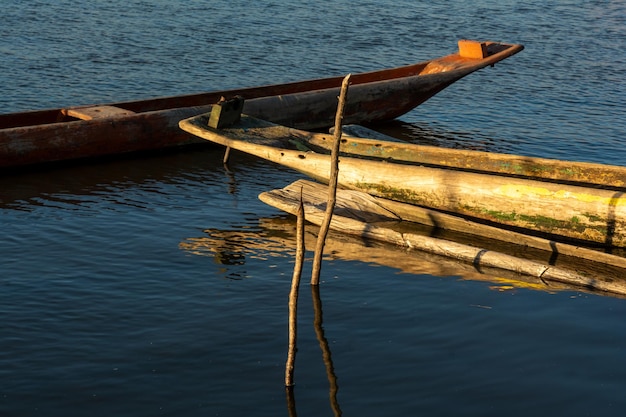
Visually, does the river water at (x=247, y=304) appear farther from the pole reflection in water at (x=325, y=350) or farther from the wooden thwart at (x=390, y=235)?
the wooden thwart at (x=390, y=235)

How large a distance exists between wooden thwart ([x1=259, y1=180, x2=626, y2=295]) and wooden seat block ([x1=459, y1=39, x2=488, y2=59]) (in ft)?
22.1

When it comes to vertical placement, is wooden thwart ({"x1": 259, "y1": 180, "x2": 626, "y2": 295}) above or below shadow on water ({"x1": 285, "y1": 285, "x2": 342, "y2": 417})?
above

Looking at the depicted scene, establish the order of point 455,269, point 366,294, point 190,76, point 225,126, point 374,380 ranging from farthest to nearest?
point 190,76
point 225,126
point 455,269
point 366,294
point 374,380

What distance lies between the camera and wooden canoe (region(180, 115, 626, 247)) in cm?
1117

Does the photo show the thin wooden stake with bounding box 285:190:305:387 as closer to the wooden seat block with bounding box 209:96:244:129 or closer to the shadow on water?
the shadow on water

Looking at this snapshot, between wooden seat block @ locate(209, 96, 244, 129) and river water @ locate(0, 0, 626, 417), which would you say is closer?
river water @ locate(0, 0, 626, 417)

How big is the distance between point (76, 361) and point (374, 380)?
2465 millimetres

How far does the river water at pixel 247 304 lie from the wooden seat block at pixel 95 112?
0.69 metres

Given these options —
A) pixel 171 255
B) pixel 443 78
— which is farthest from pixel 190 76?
pixel 171 255

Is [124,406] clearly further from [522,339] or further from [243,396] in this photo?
[522,339]

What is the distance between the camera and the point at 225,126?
13422mm

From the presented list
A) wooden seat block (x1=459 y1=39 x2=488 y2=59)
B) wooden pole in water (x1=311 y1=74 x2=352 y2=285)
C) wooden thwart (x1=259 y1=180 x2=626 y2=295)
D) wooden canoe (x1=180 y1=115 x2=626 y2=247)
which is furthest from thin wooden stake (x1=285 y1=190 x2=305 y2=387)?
wooden seat block (x1=459 y1=39 x2=488 y2=59)

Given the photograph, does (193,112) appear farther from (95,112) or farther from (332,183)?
(332,183)

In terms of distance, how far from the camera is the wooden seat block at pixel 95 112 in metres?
14.4
